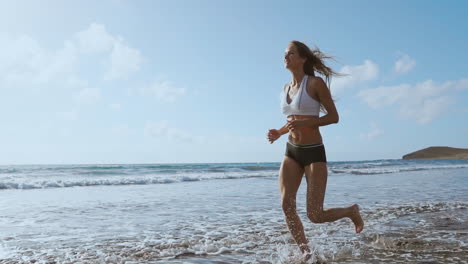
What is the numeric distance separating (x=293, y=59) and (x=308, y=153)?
931 mm

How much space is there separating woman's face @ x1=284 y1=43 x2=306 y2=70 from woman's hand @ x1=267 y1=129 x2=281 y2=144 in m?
0.66

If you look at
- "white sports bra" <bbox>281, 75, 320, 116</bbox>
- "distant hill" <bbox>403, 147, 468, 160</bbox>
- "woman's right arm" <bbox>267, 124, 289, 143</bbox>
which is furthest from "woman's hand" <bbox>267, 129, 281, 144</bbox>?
"distant hill" <bbox>403, 147, 468, 160</bbox>

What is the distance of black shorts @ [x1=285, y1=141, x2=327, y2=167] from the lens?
4.05m

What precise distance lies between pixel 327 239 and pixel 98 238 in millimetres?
3066

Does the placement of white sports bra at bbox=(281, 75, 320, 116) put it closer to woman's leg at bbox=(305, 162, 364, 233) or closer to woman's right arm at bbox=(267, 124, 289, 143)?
woman's right arm at bbox=(267, 124, 289, 143)

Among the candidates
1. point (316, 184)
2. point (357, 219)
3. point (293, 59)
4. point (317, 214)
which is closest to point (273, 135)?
point (316, 184)

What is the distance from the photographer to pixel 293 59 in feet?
13.6

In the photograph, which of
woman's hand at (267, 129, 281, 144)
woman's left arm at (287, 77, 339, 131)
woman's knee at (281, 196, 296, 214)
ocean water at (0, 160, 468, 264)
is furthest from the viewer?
ocean water at (0, 160, 468, 264)

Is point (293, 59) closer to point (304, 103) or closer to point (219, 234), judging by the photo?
point (304, 103)

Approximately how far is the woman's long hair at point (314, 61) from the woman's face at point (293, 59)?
1.5 inches

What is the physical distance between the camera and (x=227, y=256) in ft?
15.2

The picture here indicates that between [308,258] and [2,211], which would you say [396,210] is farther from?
[2,211]

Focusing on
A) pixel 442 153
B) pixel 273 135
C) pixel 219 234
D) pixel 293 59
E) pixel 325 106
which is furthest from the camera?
pixel 442 153

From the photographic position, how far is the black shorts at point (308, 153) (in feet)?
13.3
